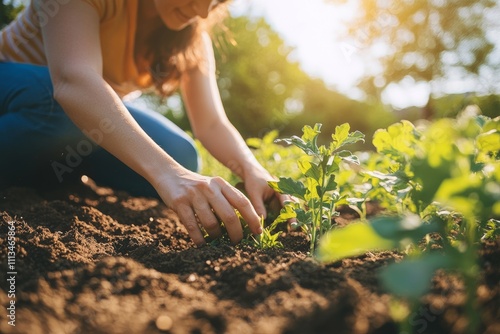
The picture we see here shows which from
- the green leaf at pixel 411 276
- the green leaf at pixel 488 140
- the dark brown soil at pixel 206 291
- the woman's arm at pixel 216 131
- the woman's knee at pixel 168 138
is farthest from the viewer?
the woman's knee at pixel 168 138

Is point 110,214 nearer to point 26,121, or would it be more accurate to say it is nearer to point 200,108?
point 26,121

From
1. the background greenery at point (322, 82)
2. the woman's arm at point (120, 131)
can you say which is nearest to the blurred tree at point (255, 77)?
the background greenery at point (322, 82)

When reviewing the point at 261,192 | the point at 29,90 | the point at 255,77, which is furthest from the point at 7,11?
the point at 255,77

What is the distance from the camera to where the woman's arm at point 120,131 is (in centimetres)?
150

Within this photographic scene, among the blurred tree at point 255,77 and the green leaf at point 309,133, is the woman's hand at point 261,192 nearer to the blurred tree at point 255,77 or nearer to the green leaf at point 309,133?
the green leaf at point 309,133

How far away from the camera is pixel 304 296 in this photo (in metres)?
1.06

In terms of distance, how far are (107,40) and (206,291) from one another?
187cm

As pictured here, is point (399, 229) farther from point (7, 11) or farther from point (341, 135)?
point (7, 11)

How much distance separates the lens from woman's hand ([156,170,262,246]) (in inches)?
58.4

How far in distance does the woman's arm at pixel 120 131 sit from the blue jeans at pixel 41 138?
58 centimetres

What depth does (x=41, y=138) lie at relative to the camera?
242 centimetres

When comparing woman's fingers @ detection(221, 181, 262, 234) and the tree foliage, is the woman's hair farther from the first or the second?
the tree foliage

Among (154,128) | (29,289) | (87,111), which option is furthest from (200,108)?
(29,289)

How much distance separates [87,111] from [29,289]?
839 millimetres
